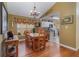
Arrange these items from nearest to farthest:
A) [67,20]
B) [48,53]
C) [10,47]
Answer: [10,47], [48,53], [67,20]

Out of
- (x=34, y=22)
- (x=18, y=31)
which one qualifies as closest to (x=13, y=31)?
(x=18, y=31)

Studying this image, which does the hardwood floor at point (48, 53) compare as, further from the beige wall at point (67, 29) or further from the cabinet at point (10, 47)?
the beige wall at point (67, 29)

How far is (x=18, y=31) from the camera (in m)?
2.59

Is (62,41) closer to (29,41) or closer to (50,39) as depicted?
(50,39)

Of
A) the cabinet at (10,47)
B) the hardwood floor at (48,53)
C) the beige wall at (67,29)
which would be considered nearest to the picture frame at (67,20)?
the beige wall at (67,29)

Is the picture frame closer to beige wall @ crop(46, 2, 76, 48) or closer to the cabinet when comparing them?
beige wall @ crop(46, 2, 76, 48)

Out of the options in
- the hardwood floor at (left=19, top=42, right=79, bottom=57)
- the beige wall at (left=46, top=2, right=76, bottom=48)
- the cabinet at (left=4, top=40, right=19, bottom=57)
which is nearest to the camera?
the cabinet at (left=4, top=40, right=19, bottom=57)

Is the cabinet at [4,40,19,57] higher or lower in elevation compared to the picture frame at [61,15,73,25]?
lower

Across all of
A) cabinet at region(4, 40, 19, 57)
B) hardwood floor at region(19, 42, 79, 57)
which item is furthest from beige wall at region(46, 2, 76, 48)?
cabinet at region(4, 40, 19, 57)

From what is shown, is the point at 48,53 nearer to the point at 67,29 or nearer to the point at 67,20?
the point at 67,29

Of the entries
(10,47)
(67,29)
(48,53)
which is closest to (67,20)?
(67,29)

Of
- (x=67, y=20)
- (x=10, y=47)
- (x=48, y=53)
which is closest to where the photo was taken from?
(x=10, y=47)

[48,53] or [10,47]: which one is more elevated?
[10,47]

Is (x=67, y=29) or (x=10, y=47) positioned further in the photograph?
(x=67, y=29)
